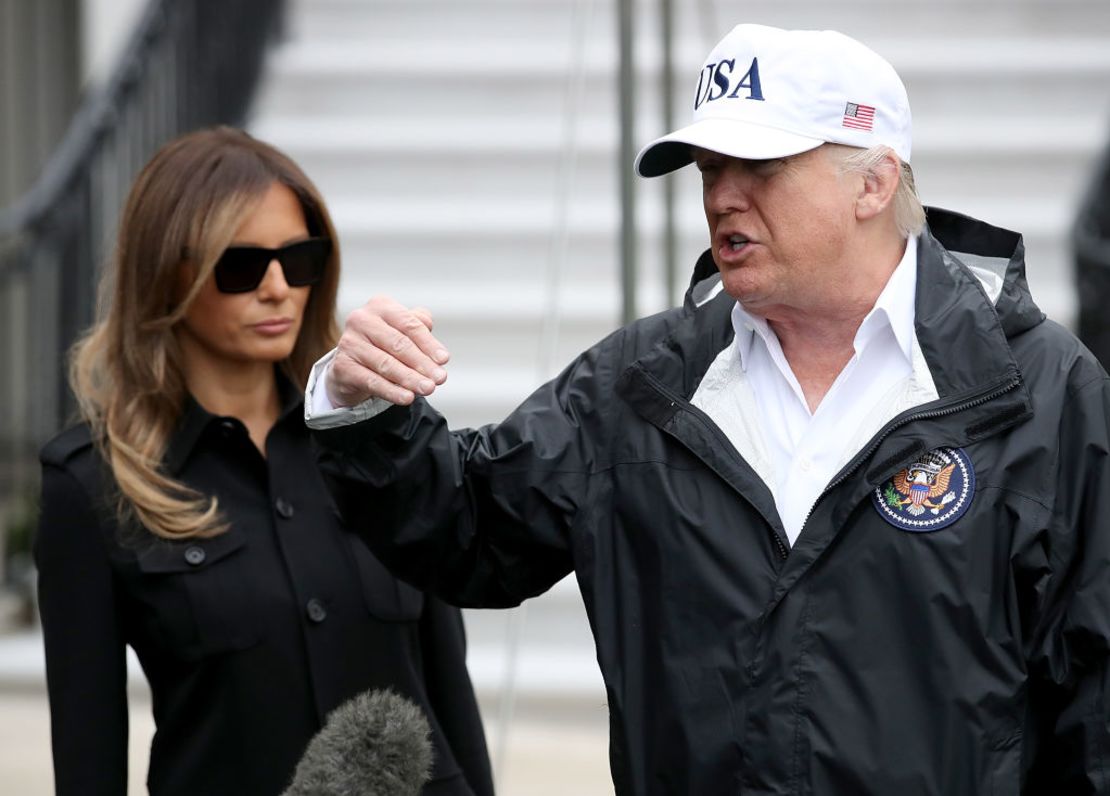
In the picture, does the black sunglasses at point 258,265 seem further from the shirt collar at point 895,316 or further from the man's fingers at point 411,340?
the shirt collar at point 895,316

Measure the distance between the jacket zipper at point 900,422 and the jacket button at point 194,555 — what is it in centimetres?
107

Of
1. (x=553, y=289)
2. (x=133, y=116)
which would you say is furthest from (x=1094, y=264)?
(x=133, y=116)

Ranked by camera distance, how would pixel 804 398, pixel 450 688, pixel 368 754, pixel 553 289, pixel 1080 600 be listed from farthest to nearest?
pixel 553 289, pixel 450 688, pixel 804 398, pixel 1080 600, pixel 368 754

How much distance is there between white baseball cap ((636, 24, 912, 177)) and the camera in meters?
2.52

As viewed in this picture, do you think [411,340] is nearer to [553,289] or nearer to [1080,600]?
[1080,600]

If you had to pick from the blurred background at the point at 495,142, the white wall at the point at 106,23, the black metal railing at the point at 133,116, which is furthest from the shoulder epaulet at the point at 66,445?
the white wall at the point at 106,23

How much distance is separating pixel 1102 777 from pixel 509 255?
4659mm

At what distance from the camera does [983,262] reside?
270cm

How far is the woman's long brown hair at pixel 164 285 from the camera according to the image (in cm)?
304

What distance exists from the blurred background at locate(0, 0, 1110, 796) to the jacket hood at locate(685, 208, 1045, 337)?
343 cm

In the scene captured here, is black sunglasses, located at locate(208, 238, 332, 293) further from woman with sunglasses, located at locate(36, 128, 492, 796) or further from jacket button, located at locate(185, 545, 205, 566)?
jacket button, located at locate(185, 545, 205, 566)

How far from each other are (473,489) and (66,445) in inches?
31.9

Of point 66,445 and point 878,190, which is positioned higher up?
point 878,190

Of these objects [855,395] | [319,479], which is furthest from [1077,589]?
[319,479]
